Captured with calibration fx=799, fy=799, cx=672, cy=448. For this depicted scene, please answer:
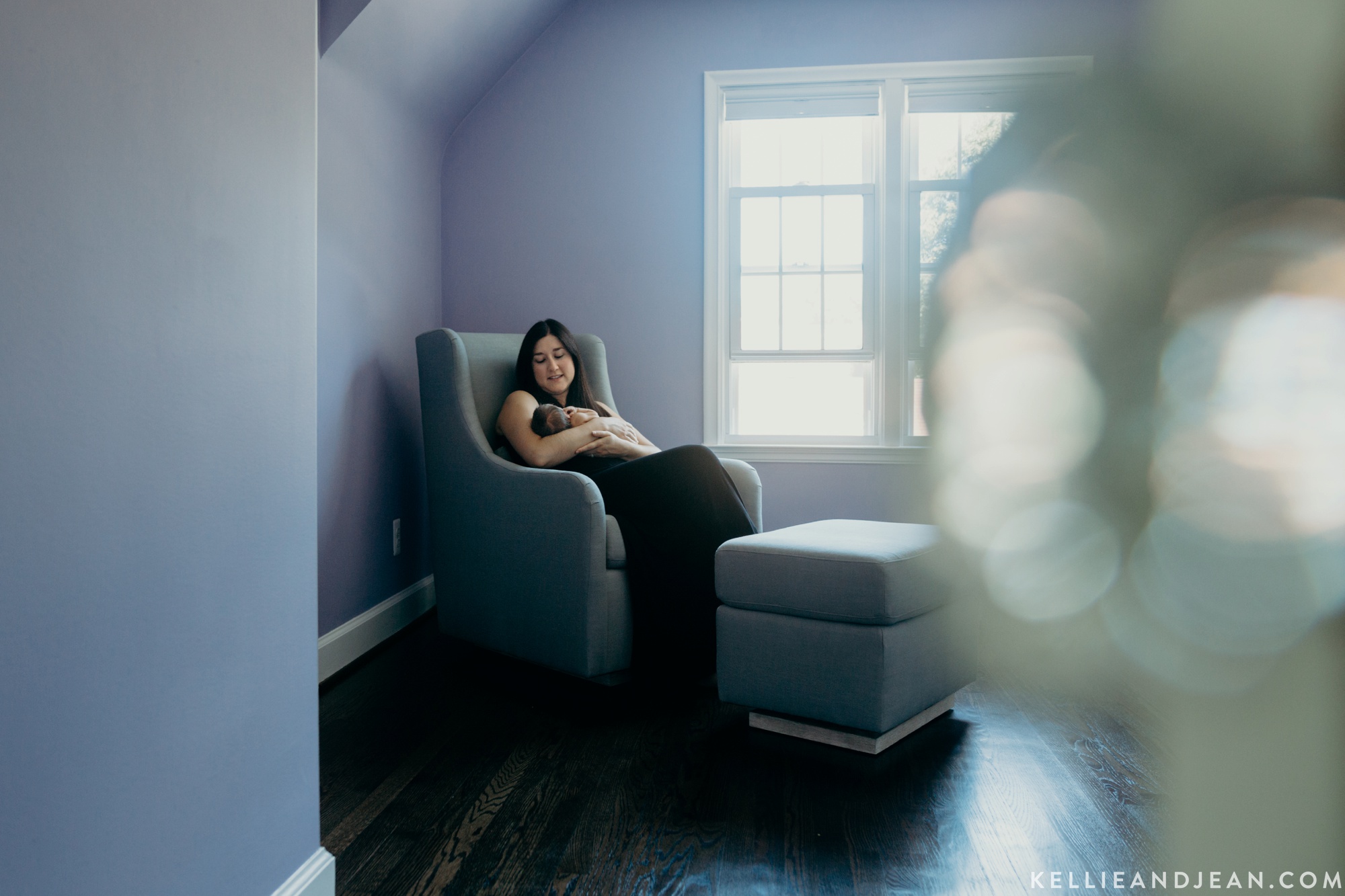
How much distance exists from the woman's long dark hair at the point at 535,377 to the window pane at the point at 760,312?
0.99 m

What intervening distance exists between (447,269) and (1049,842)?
126 inches

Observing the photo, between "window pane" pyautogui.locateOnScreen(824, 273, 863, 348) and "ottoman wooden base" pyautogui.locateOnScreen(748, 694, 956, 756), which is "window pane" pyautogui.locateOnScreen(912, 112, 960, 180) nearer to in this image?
"window pane" pyautogui.locateOnScreen(824, 273, 863, 348)

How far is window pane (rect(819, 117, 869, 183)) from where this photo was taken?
11.8ft

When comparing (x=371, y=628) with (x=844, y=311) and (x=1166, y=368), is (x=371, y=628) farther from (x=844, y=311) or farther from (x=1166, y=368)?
(x=1166, y=368)

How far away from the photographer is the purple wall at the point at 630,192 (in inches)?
138

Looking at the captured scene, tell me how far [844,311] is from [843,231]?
1.19 feet

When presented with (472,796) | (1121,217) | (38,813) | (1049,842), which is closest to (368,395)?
(472,796)

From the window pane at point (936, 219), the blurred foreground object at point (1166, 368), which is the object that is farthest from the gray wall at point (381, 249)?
the blurred foreground object at point (1166, 368)

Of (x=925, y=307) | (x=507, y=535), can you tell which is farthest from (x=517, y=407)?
(x=925, y=307)

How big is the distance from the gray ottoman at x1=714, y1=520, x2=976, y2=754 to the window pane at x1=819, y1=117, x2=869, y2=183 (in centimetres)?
215

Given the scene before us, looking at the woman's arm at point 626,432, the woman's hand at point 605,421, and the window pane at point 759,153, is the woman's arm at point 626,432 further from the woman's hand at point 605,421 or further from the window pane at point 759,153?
the window pane at point 759,153

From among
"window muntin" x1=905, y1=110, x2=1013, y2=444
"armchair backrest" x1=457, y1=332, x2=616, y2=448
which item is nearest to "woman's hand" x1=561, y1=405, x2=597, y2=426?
"armchair backrest" x1=457, y1=332, x2=616, y2=448

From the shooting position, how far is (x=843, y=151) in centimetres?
362

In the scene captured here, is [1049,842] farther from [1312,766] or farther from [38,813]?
[38,813]
